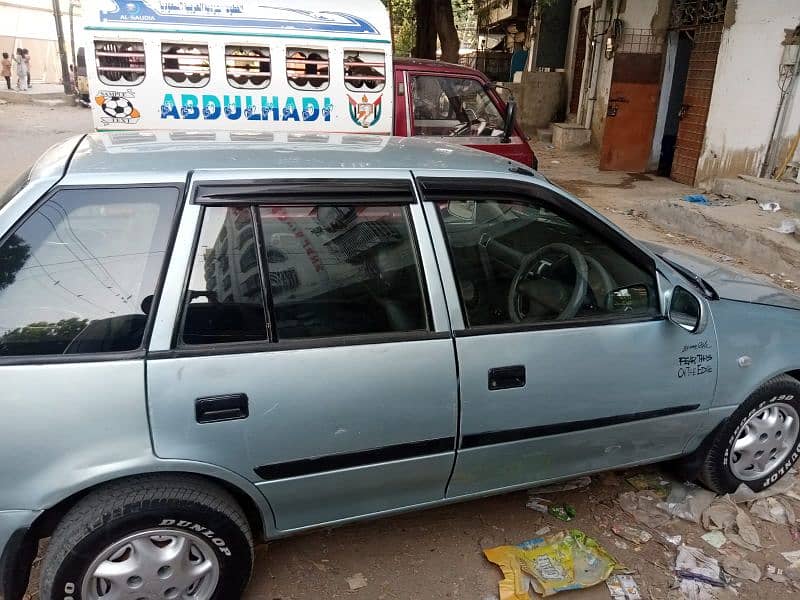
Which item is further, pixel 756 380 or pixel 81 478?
pixel 756 380

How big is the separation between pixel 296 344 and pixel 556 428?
1099mm

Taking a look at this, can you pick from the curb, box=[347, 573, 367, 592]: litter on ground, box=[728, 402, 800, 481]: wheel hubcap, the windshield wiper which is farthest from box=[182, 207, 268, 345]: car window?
the curb

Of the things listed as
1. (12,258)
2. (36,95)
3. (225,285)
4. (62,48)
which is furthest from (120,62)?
(36,95)

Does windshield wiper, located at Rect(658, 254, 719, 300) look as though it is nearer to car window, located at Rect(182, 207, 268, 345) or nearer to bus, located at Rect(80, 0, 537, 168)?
car window, located at Rect(182, 207, 268, 345)

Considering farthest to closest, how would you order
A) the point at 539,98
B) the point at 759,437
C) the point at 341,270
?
the point at 539,98 < the point at 759,437 < the point at 341,270

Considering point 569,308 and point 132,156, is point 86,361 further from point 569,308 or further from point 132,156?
point 569,308

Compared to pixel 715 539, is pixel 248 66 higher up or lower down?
higher up

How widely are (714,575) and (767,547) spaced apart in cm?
39

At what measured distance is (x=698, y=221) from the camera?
7.71 m

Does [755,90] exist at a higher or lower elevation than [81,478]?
higher

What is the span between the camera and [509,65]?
76.7ft

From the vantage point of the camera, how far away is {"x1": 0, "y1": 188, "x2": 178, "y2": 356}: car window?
184cm

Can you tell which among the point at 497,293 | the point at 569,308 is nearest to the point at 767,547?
the point at 569,308

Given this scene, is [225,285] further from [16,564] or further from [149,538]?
[16,564]
